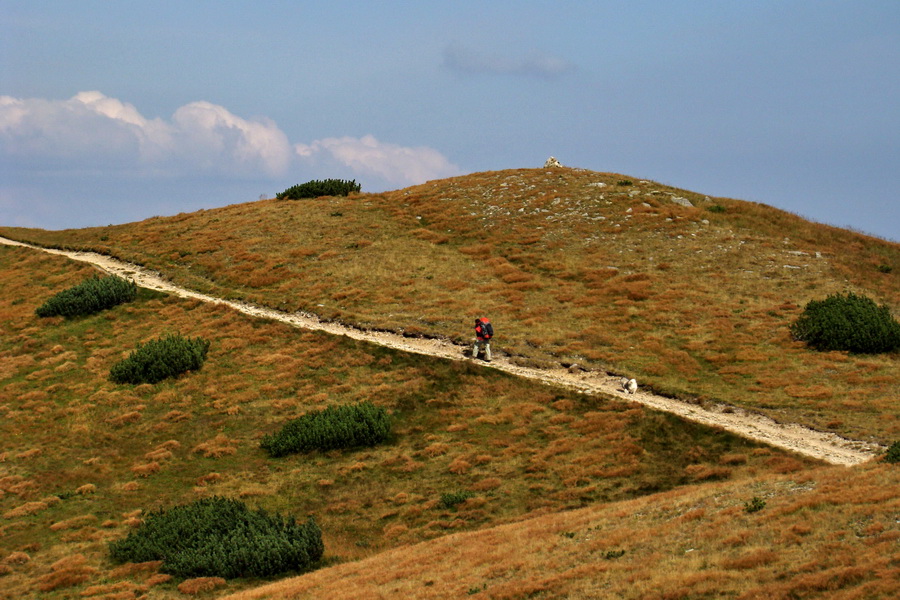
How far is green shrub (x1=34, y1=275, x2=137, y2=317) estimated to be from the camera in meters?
49.8

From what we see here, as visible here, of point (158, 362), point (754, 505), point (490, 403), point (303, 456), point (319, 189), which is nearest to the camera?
point (754, 505)

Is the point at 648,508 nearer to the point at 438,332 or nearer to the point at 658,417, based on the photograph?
the point at 658,417

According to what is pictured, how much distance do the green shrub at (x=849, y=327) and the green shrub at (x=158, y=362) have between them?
33.8 metres

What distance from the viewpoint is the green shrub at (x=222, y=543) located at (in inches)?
915

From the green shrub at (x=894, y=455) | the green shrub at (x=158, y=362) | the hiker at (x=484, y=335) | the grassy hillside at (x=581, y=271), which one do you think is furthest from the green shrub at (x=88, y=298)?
the green shrub at (x=894, y=455)

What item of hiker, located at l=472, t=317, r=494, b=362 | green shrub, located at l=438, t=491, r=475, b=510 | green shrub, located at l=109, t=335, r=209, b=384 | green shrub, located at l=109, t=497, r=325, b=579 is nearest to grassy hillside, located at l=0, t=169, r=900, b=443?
hiker, located at l=472, t=317, r=494, b=362

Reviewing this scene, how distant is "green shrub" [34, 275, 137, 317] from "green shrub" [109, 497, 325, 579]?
27.9m

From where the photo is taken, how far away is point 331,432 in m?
32.4

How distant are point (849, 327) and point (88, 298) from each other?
47.6 m

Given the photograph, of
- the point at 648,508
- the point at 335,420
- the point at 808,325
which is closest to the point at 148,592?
the point at 335,420

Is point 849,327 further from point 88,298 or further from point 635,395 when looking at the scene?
point 88,298

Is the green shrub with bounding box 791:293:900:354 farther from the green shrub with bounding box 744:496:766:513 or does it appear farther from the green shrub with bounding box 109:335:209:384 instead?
the green shrub with bounding box 109:335:209:384

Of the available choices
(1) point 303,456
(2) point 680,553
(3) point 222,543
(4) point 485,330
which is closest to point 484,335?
(4) point 485,330

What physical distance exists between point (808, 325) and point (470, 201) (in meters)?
36.0
